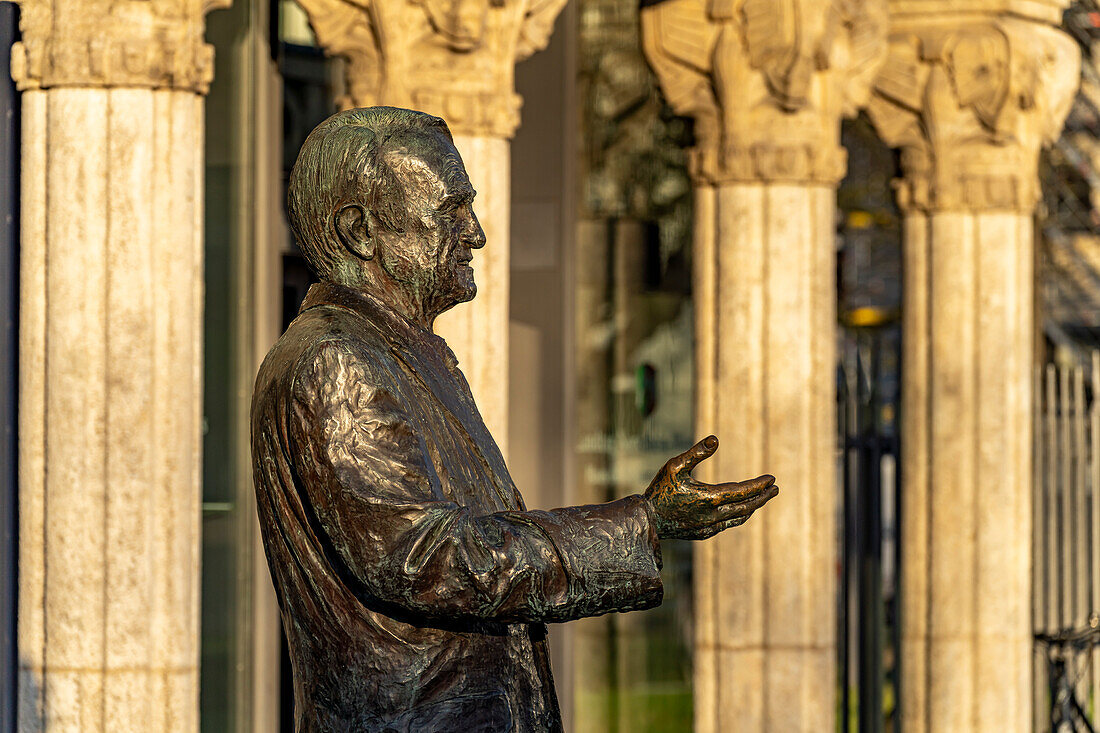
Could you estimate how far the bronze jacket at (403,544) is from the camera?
8.19 feet

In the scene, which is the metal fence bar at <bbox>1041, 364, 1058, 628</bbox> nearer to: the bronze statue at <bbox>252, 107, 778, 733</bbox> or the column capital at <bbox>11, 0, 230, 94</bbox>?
the column capital at <bbox>11, 0, 230, 94</bbox>

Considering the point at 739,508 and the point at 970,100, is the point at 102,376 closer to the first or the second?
the point at 739,508

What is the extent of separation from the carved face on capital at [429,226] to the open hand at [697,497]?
43 centimetres

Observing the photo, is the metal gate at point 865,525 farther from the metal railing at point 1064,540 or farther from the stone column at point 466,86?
the stone column at point 466,86

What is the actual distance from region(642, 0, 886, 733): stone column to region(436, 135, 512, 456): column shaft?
4.66ft

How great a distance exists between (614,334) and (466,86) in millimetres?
4098

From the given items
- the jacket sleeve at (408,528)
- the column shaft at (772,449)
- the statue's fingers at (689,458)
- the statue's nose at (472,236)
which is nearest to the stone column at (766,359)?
the column shaft at (772,449)

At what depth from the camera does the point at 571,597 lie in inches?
102

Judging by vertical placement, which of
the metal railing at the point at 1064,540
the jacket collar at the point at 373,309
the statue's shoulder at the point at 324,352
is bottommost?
the metal railing at the point at 1064,540

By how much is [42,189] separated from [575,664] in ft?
17.2

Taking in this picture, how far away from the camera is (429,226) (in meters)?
2.78

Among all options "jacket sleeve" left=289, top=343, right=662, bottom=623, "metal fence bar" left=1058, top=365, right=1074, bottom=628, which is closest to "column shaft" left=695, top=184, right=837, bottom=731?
"metal fence bar" left=1058, top=365, right=1074, bottom=628

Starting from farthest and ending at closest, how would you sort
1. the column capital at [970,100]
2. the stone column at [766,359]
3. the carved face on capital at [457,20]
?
the column capital at [970,100]
the stone column at [766,359]
the carved face on capital at [457,20]

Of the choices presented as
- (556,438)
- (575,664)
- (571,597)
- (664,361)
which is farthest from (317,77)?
(571,597)
